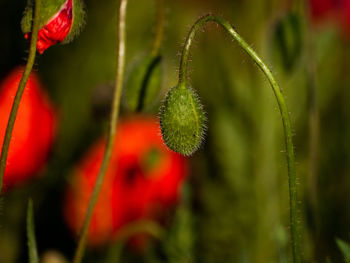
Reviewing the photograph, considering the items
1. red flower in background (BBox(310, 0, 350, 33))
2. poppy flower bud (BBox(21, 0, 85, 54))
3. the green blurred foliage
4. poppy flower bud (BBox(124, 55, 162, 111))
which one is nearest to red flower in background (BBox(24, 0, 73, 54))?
poppy flower bud (BBox(21, 0, 85, 54))

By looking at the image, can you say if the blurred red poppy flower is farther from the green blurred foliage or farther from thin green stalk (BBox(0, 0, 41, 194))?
thin green stalk (BBox(0, 0, 41, 194))

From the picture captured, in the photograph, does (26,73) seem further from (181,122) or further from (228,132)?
(228,132)

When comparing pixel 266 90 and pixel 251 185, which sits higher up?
pixel 266 90

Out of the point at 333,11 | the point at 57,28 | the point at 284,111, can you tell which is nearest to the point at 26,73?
the point at 57,28

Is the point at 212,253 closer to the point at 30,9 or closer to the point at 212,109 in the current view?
the point at 212,109

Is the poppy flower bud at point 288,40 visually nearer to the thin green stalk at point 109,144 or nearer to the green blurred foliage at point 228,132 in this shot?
the green blurred foliage at point 228,132

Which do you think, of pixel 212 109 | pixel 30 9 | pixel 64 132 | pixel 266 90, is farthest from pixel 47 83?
pixel 30 9

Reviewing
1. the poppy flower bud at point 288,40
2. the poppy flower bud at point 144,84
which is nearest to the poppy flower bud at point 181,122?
the poppy flower bud at point 144,84
